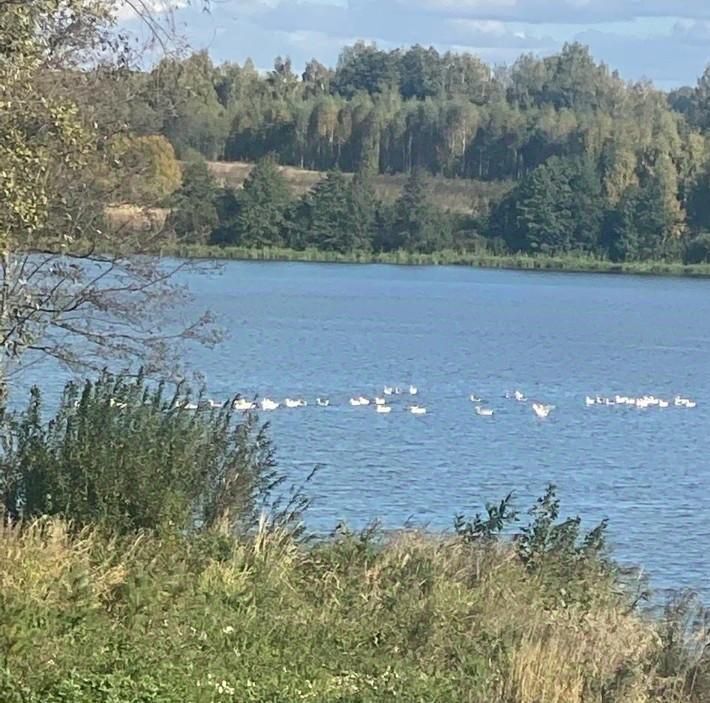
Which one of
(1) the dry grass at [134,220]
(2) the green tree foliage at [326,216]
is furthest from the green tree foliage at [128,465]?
(2) the green tree foliage at [326,216]

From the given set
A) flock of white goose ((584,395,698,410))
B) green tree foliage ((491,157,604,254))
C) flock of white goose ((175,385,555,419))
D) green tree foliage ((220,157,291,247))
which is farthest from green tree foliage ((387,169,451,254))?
flock of white goose ((175,385,555,419))

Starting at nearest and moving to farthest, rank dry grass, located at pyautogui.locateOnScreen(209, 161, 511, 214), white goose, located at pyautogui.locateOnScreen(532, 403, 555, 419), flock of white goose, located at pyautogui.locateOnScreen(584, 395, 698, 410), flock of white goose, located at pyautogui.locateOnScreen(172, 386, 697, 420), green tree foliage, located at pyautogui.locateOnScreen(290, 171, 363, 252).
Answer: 1. flock of white goose, located at pyautogui.locateOnScreen(172, 386, 697, 420)
2. white goose, located at pyautogui.locateOnScreen(532, 403, 555, 419)
3. flock of white goose, located at pyautogui.locateOnScreen(584, 395, 698, 410)
4. green tree foliage, located at pyautogui.locateOnScreen(290, 171, 363, 252)
5. dry grass, located at pyautogui.locateOnScreen(209, 161, 511, 214)

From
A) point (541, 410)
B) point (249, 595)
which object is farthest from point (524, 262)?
point (249, 595)

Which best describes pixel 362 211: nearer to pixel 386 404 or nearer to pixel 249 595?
pixel 386 404

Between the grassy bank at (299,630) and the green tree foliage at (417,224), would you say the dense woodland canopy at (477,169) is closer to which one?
the green tree foliage at (417,224)

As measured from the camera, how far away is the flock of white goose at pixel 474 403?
31.2 meters

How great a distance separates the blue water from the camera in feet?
69.2

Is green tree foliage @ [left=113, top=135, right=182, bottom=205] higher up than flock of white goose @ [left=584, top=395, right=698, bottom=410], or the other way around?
green tree foliage @ [left=113, top=135, right=182, bottom=205]

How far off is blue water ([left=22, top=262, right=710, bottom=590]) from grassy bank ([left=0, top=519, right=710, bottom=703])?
482 centimetres

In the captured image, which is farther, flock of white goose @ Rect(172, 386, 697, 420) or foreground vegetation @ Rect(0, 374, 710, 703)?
flock of white goose @ Rect(172, 386, 697, 420)

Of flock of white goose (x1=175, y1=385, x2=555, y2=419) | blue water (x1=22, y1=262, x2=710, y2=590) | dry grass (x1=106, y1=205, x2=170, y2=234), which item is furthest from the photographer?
flock of white goose (x1=175, y1=385, x2=555, y2=419)

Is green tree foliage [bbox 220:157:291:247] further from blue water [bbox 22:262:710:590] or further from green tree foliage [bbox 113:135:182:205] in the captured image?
green tree foliage [bbox 113:135:182:205]

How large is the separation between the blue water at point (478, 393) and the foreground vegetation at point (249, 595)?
3569mm

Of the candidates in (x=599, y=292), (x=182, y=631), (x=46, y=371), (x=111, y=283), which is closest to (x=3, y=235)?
(x=182, y=631)
